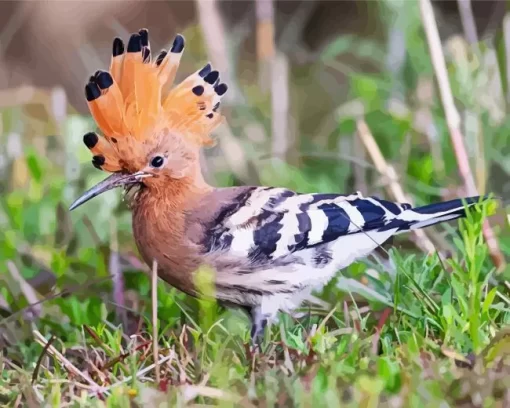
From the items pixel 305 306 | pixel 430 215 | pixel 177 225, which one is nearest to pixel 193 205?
pixel 177 225

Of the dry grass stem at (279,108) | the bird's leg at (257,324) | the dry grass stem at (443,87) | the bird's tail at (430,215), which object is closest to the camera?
the bird's leg at (257,324)

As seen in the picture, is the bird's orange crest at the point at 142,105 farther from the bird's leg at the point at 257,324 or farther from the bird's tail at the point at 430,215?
the bird's tail at the point at 430,215

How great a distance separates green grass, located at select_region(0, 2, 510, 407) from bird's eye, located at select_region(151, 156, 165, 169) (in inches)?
13.5

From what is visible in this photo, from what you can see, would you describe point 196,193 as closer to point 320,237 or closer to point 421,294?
point 320,237

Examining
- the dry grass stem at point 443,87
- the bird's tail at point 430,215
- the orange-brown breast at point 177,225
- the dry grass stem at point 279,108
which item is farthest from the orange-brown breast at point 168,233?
the dry grass stem at point 279,108

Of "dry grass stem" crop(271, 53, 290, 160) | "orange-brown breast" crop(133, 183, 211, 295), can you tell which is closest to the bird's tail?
"orange-brown breast" crop(133, 183, 211, 295)

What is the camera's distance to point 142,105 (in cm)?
212

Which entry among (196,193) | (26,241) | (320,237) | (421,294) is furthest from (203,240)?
(26,241)

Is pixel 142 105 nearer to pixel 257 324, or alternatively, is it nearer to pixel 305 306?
pixel 257 324

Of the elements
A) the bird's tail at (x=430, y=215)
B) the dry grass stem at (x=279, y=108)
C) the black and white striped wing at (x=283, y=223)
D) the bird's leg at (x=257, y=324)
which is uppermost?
the dry grass stem at (x=279, y=108)

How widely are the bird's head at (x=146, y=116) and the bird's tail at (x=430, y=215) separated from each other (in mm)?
578

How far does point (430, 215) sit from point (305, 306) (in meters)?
0.42

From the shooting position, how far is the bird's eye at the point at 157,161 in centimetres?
215

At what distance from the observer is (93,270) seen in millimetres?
2895
